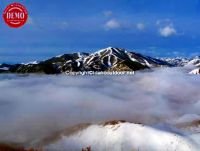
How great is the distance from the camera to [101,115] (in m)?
79.0

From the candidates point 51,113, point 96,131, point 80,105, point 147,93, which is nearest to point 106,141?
point 96,131

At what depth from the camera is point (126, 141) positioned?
47469 mm

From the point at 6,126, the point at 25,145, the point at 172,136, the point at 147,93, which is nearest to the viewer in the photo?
the point at 172,136

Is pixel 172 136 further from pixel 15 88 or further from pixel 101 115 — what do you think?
pixel 15 88

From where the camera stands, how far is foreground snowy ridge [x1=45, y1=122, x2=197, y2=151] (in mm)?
42562

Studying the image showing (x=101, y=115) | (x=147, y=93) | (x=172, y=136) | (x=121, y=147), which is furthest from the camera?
(x=147, y=93)

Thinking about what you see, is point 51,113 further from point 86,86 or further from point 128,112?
point 86,86

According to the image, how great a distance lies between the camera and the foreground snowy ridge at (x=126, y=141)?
140 feet

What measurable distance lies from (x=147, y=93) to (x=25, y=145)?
5701 centimetres

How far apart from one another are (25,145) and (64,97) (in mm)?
46611

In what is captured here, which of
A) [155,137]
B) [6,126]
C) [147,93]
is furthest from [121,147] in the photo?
[147,93]

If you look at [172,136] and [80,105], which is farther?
[80,105]

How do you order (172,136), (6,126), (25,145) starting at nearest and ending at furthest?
(172,136), (25,145), (6,126)

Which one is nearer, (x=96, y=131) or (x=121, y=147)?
(x=121, y=147)
